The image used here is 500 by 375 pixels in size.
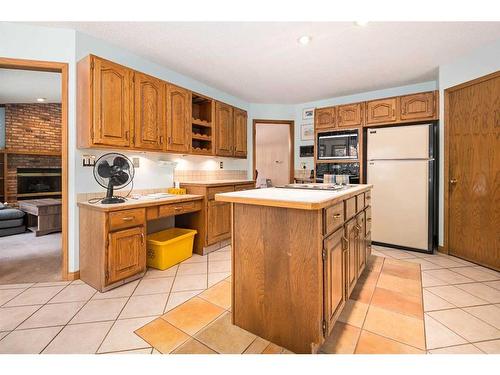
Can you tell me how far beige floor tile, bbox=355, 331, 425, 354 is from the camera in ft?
4.70

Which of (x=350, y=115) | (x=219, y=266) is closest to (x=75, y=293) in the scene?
(x=219, y=266)

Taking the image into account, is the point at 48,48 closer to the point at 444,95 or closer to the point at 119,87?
the point at 119,87

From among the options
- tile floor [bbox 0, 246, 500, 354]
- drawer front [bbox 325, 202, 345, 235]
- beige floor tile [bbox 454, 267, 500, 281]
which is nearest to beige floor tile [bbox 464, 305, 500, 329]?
tile floor [bbox 0, 246, 500, 354]

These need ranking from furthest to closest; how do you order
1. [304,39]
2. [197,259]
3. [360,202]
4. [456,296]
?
1. [197,259]
2. [304,39]
3. [360,202]
4. [456,296]

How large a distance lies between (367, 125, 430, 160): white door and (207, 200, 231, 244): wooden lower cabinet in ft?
7.13

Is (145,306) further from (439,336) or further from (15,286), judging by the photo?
(439,336)

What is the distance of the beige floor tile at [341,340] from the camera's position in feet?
4.73

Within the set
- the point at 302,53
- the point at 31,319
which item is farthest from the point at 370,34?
the point at 31,319

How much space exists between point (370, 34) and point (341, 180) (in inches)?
55.7

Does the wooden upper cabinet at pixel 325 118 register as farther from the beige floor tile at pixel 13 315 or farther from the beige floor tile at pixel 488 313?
the beige floor tile at pixel 13 315

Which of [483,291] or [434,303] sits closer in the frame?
[434,303]

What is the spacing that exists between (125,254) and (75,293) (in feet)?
1.59

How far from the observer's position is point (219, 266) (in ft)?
→ 9.09

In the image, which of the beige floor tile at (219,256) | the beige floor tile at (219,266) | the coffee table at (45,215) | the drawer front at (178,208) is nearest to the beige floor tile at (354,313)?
the beige floor tile at (219,266)
